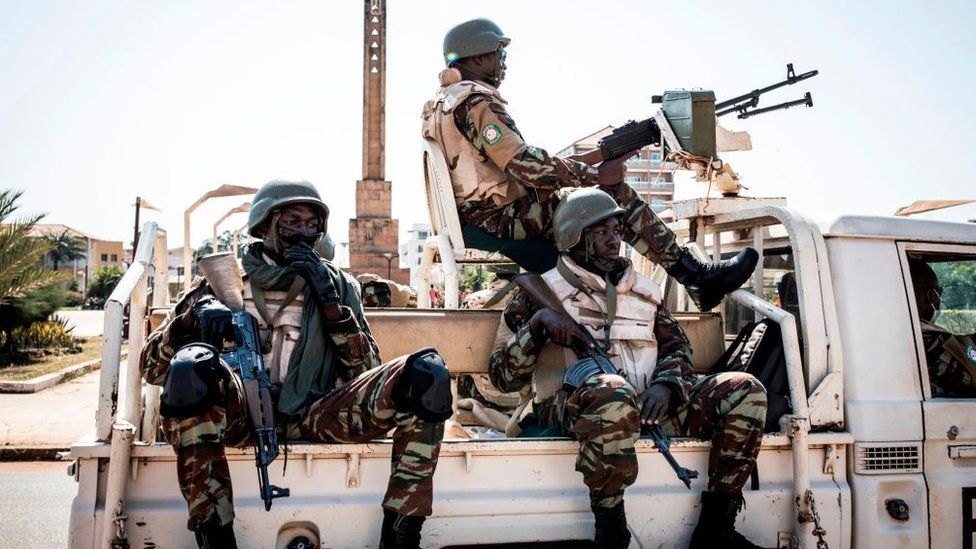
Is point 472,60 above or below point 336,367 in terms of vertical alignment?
above

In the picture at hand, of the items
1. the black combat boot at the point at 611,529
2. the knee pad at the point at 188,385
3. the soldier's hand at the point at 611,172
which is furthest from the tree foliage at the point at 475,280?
the knee pad at the point at 188,385

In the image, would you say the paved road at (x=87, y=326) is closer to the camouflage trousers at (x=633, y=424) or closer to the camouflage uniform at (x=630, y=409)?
the camouflage uniform at (x=630, y=409)

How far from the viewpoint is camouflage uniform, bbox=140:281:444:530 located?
8.29 feet

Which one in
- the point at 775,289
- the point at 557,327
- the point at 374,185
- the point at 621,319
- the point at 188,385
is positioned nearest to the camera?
the point at 188,385

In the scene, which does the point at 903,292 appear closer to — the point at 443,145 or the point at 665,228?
the point at 665,228

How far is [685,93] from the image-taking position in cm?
448

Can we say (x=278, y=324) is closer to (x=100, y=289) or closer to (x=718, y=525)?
(x=718, y=525)

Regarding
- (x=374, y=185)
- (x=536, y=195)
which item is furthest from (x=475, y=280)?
(x=374, y=185)

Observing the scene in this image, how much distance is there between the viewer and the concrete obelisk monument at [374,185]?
31844 millimetres

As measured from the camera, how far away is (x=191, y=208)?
22.0ft

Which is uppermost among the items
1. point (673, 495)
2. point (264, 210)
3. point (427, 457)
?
point (264, 210)

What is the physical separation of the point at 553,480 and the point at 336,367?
921 millimetres

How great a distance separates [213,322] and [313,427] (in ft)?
1.63

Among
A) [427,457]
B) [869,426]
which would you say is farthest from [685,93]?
[427,457]
